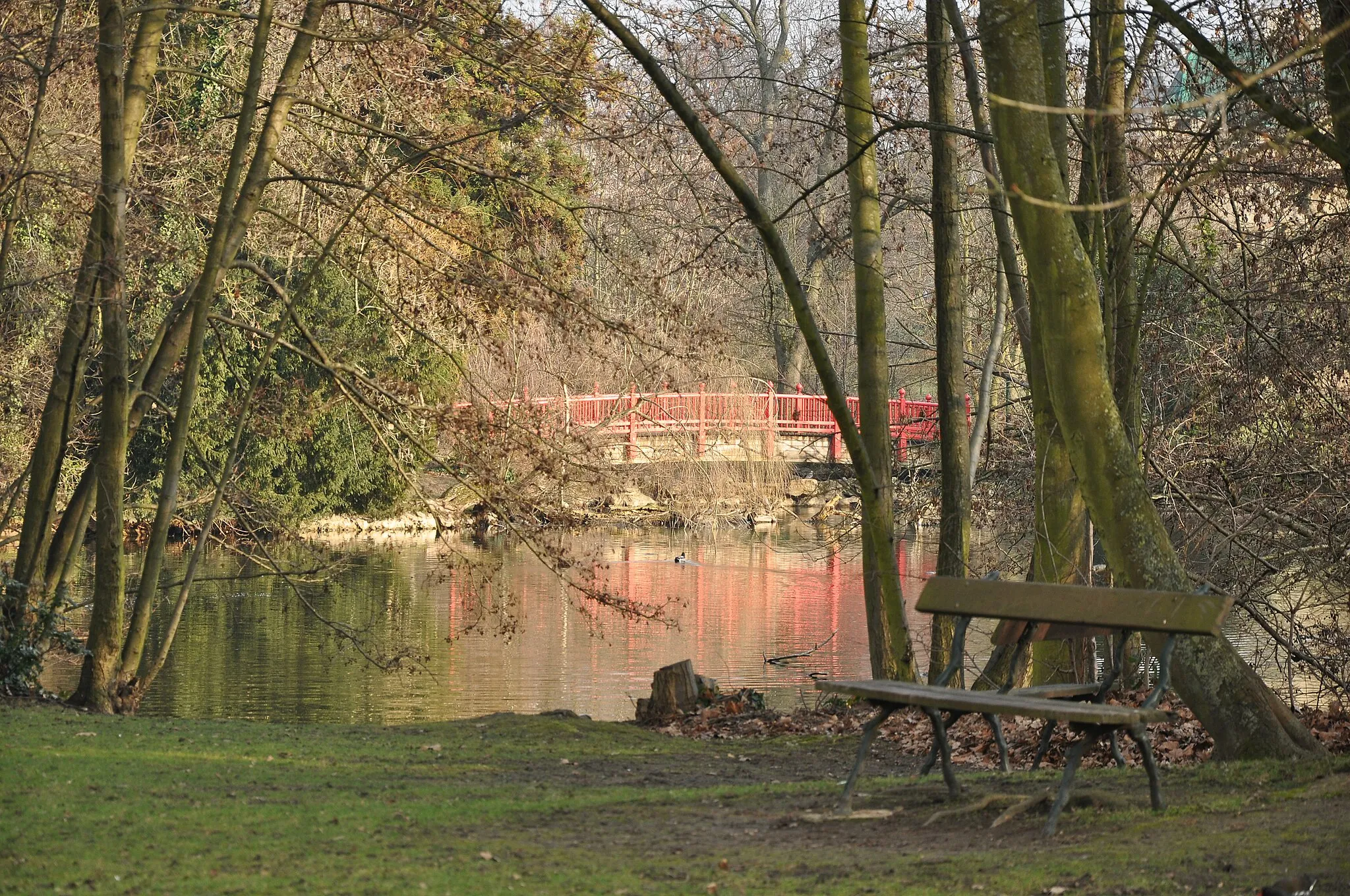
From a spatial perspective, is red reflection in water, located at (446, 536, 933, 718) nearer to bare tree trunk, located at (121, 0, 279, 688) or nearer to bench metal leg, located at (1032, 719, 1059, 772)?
bare tree trunk, located at (121, 0, 279, 688)

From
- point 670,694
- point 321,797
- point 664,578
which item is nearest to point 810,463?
point 664,578

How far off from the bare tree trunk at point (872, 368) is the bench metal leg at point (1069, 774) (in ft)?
15.0

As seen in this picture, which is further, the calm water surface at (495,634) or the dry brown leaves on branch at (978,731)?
the calm water surface at (495,634)

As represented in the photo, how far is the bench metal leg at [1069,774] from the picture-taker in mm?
4816

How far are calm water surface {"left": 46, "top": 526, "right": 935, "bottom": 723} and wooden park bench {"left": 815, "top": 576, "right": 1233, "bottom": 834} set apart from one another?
4.71m

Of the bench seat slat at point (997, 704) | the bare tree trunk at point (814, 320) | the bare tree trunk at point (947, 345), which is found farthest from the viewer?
the bare tree trunk at point (947, 345)

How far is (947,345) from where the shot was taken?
35.7 ft

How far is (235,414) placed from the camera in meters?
12.1

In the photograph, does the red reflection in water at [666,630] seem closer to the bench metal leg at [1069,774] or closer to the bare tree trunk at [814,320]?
the bare tree trunk at [814,320]

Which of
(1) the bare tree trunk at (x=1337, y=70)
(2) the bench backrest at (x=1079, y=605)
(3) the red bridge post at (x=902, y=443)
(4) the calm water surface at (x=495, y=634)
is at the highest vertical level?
(1) the bare tree trunk at (x=1337, y=70)

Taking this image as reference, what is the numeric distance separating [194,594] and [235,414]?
10.1 metres

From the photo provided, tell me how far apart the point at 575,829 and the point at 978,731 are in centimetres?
479

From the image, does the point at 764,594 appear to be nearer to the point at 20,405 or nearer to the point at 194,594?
the point at 194,594

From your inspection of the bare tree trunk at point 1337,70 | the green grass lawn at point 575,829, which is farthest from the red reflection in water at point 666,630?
the bare tree trunk at point 1337,70
